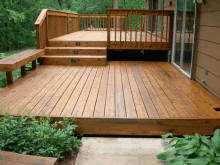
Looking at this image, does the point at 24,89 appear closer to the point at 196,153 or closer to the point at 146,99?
the point at 146,99

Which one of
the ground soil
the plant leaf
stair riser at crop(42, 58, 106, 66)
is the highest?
stair riser at crop(42, 58, 106, 66)

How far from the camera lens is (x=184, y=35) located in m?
5.01

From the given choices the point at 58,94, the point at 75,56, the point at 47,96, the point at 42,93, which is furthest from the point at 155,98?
the point at 75,56

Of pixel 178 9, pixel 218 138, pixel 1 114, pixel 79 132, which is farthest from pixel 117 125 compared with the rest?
pixel 178 9

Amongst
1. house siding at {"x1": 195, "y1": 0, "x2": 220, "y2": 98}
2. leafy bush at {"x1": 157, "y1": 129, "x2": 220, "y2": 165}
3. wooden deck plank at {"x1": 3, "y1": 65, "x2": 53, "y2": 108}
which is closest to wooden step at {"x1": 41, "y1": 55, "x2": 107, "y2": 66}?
wooden deck plank at {"x1": 3, "y1": 65, "x2": 53, "y2": 108}

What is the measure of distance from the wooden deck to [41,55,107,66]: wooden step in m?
0.57

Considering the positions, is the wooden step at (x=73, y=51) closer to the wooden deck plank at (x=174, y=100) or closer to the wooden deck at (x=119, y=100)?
the wooden deck at (x=119, y=100)

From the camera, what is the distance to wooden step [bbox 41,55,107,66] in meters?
5.86

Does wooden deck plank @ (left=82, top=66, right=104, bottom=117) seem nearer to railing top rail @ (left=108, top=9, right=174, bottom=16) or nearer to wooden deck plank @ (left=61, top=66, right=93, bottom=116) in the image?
wooden deck plank @ (left=61, top=66, right=93, bottom=116)

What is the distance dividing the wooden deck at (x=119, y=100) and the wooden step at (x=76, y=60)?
1.85 ft

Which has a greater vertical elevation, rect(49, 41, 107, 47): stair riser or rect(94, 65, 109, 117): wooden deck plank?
rect(49, 41, 107, 47): stair riser

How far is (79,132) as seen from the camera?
9.59 feet

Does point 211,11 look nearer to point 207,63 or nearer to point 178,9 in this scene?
point 207,63

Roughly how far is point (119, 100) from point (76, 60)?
8.86 ft
